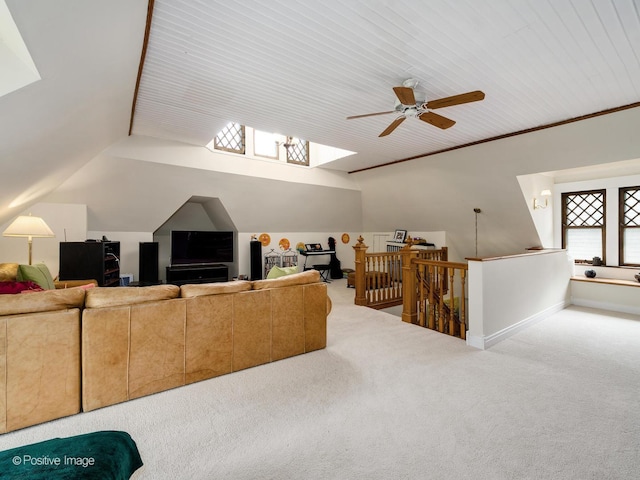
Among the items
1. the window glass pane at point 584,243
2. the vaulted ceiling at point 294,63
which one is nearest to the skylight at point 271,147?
the vaulted ceiling at point 294,63

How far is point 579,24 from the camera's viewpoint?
2.14 meters

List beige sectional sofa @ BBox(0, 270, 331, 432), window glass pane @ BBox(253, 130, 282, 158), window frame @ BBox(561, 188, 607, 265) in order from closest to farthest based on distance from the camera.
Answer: beige sectional sofa @ BBox(0, 270, 331, 432) → window frame @ BBox(561, 188, 607, 265) → window glass pane @ BBox(253, 130, 282, 158)

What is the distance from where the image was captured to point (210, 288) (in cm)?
260

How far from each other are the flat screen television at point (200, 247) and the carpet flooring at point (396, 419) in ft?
14.6

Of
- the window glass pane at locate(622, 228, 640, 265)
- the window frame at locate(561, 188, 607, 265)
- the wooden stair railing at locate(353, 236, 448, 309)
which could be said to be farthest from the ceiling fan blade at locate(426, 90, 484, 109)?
the window glass pane at locate(622, 228, 640, 265)

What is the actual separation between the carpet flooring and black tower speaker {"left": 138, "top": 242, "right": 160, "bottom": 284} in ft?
13.1

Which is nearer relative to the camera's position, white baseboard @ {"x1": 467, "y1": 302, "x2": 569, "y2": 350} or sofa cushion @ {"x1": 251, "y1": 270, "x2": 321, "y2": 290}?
sofa cushion @ {"x1": 251, "y1": 270, "x2": 321, "y2": 290}

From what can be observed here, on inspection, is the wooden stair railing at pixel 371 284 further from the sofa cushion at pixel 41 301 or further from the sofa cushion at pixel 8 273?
the sofa cushion at pixel 8 273

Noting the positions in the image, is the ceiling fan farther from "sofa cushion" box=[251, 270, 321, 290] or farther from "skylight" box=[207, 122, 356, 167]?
"skylight" box=[207, 122, 356, 167]

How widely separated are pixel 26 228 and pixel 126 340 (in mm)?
2743

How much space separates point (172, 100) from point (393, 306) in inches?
183

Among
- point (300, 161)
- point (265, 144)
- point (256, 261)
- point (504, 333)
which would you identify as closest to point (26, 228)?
point (256, 261)

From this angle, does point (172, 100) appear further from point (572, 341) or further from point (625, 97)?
point (572, 341)

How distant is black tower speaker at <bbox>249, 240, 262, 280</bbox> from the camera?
698cm
